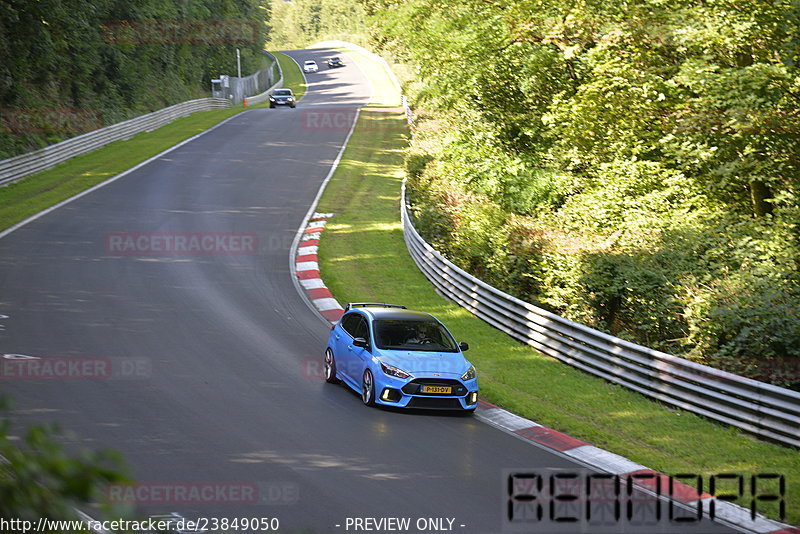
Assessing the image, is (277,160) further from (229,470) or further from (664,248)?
(229,470)

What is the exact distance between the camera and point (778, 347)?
1247 centimetres

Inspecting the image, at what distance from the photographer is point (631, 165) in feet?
75.1

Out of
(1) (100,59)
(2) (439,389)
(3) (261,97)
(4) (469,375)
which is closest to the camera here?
(2) (439,389)

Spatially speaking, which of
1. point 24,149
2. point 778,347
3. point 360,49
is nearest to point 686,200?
point 778,347

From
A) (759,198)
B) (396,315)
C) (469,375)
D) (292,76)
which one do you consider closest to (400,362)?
(469,375)

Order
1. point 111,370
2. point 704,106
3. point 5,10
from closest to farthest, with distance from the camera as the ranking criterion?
point 111,370 → point 704,106 → point 5,10

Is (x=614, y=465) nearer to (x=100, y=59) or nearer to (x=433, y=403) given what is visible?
(x=433, y=403)

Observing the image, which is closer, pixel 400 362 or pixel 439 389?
pixel 439 389

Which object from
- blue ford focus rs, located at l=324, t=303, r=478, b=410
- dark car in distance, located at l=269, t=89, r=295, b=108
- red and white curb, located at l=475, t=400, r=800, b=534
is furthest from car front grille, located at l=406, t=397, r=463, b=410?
dark car in distance, located at l=269, t=89, r=295, b=108

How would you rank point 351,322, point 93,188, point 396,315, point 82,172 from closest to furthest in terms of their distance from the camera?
point 396,315, point 351,322, point 93,188, point 82,172

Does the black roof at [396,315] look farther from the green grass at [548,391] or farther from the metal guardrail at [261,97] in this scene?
the metal guardrail at [261,97]

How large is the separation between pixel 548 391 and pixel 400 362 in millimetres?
2887

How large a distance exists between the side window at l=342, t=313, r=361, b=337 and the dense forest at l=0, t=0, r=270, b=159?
25060 mm

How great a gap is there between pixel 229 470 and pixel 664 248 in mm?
11292
